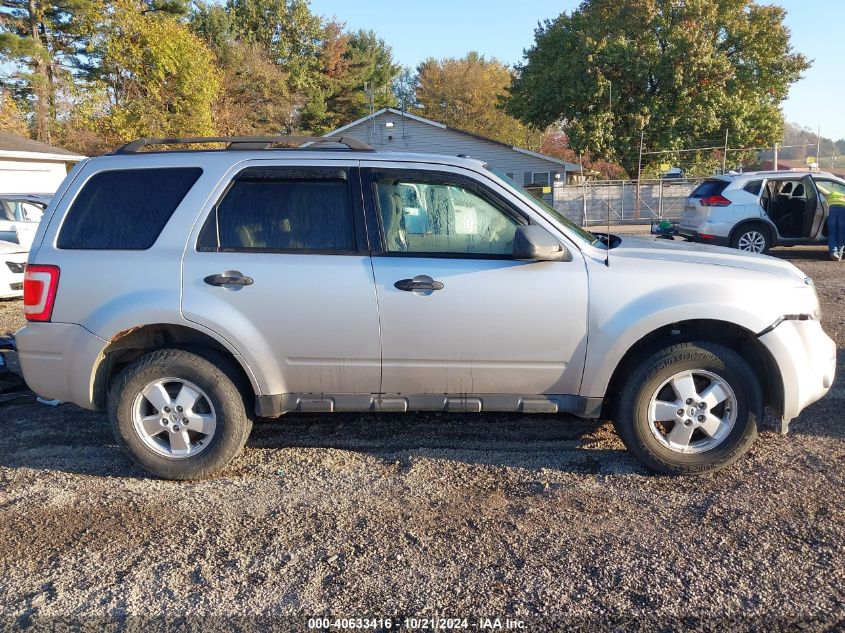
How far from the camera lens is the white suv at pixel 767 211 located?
12.6 metres

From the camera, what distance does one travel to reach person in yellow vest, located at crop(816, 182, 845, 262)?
12.5 metres

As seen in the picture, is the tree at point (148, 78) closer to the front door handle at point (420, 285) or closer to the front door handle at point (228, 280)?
the front door handle at point (228, 280)

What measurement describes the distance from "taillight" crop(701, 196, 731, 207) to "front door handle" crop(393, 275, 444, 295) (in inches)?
418

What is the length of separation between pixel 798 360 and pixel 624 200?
25646 millimetres

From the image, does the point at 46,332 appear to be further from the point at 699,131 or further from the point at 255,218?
the point at 699,131

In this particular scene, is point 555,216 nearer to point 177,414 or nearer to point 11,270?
point 177,414

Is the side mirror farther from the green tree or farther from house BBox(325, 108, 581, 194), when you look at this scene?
the green tree

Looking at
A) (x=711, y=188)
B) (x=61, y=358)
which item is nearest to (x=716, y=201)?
(x=711, y=188)

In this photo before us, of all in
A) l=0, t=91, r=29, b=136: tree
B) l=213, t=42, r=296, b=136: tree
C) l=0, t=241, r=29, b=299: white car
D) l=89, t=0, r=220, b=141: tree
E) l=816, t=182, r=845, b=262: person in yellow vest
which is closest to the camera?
l=0, t=241, r=29, b=299: white car

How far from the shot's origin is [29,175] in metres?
24.6

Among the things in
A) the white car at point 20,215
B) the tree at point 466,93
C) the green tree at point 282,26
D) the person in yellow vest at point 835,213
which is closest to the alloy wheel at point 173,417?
the white car at point 20,215

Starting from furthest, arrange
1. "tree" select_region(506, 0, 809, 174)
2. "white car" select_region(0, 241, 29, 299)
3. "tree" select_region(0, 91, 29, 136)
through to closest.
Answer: "tree" select_region(0, 91, 29, 136) → "tree" select_region(506, 0, 809, 174) → "white car" select_region(0, 241, 29, 299)

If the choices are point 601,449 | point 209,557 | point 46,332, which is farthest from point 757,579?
point 46,332

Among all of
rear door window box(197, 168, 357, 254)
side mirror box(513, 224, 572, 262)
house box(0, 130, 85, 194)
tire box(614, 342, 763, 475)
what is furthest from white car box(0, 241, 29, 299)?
house box(0, 130, 85, 194)
